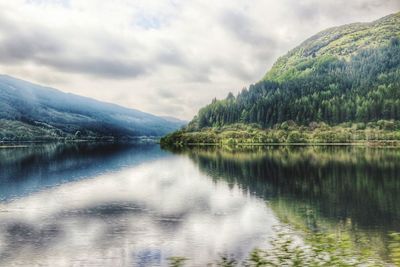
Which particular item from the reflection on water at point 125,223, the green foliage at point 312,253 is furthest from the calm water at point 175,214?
the green foliage at point 312,253

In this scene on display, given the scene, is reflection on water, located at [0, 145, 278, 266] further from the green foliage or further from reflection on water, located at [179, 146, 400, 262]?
reflection on water, located at [179, 146, 400, 262]

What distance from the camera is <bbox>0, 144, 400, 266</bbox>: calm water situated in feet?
121

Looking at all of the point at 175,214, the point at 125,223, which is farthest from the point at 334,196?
the point at 125,223

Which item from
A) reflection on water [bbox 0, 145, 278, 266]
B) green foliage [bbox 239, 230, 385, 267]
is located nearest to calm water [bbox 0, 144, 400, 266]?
reflection on water [bbox 0, 145, 278, 266]

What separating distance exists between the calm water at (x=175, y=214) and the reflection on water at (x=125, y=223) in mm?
104

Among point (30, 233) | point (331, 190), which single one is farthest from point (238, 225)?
point (331, 190)

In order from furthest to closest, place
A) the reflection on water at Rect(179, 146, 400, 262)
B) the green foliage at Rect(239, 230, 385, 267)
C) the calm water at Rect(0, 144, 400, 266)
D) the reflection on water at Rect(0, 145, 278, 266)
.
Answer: the reflection on water at Rect(179, 146, 400, 262) → the calm water at Rect(0, 144, 400, 266) → the reflection on water at Rect(0, 145, 278, 266) → the green foliage at Rect(239, 230, 385, 267)

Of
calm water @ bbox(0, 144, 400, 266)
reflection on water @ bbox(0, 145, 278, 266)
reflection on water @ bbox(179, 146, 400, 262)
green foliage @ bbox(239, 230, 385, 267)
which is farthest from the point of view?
reflection on water @ bbox(179, 146, 400, 262)

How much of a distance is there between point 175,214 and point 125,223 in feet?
25.5

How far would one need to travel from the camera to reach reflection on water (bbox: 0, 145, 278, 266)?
35.8 meters

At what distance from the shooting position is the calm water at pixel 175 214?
121 ft

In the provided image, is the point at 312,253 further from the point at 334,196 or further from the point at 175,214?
the point at 334,196

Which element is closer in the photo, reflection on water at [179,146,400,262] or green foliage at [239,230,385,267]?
green foliage at [239,230,385,267]

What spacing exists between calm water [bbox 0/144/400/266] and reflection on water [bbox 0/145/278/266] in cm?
10
